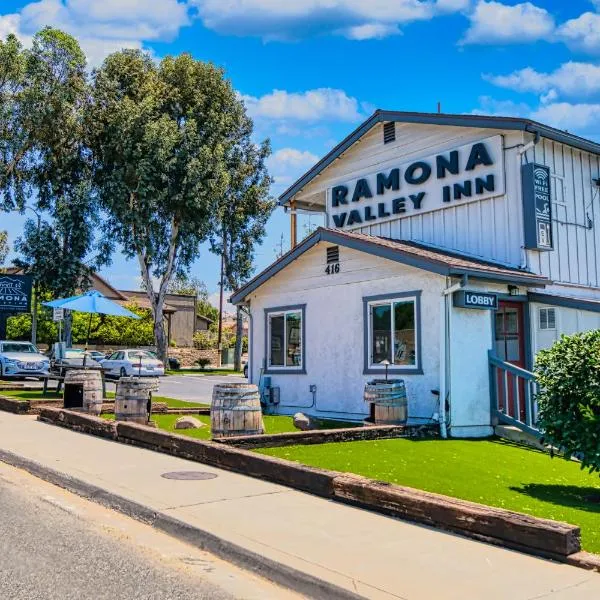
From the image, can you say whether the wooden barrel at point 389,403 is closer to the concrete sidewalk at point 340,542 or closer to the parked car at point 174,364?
the concrete sidewalk at point 340,542

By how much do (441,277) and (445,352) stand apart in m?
1.42

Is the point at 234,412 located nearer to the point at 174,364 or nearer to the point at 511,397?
the point at 511,397

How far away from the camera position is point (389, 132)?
57.8ft

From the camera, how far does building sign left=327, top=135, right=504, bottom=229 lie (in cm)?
1521

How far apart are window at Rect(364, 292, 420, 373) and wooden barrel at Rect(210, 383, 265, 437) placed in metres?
4.15

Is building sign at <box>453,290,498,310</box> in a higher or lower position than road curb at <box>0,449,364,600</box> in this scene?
higher

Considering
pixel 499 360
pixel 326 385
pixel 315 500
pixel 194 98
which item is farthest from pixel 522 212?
pixel 194 98

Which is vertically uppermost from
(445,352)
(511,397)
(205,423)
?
(445,352)

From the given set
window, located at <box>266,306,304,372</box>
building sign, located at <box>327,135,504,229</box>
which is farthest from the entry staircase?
window, located at <box>266,306,304,372</box>

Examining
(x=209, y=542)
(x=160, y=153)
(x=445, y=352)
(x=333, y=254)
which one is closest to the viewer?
(x=209, y=542)

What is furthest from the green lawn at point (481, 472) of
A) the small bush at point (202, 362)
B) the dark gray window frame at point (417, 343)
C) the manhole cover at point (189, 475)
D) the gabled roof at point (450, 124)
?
the small bush at point (202, 362)

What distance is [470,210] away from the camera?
1559 cm

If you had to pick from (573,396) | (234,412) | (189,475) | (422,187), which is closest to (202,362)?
(422,187)

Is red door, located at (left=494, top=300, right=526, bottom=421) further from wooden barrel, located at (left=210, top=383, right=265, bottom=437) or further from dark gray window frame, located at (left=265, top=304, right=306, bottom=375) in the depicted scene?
wooden barrel, located at (left=210, top=383, right=265, bottom=437)
